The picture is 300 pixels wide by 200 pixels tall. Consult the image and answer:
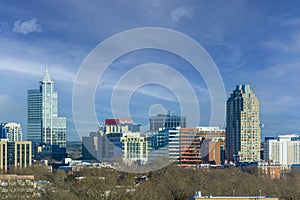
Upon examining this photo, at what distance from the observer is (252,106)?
35.4 m

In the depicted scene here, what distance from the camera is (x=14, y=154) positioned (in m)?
27.4

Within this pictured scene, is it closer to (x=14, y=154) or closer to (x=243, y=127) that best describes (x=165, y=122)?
(x=243, y=127)

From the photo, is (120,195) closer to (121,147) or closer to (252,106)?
(121,147)

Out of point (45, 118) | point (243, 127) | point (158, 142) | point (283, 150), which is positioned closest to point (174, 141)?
point (158, 142)

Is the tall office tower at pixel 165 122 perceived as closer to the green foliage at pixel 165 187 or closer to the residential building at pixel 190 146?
the residential building at pixel 190 146

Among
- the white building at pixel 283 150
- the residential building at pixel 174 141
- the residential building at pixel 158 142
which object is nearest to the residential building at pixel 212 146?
the residential building at pixel 174 141

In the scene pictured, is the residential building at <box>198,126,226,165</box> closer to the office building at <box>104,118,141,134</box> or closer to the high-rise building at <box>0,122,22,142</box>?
the office building at <box>104,118,141,134</box>

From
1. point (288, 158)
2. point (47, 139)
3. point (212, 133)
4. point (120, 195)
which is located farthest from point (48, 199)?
point (47, 139)

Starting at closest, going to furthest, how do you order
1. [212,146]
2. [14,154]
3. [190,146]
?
[14,154]
[190,146]
[212,146]

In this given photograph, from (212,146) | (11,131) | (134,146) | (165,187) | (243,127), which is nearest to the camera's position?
(165,187)

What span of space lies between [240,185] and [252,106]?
64.0ft

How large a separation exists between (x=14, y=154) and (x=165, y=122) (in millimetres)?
11053

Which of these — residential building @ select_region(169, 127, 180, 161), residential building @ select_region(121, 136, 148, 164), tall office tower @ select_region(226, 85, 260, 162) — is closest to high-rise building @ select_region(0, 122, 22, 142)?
residential building @ select_region(121, 136, 148, 164)

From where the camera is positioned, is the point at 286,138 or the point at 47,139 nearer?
the point at 286,138
